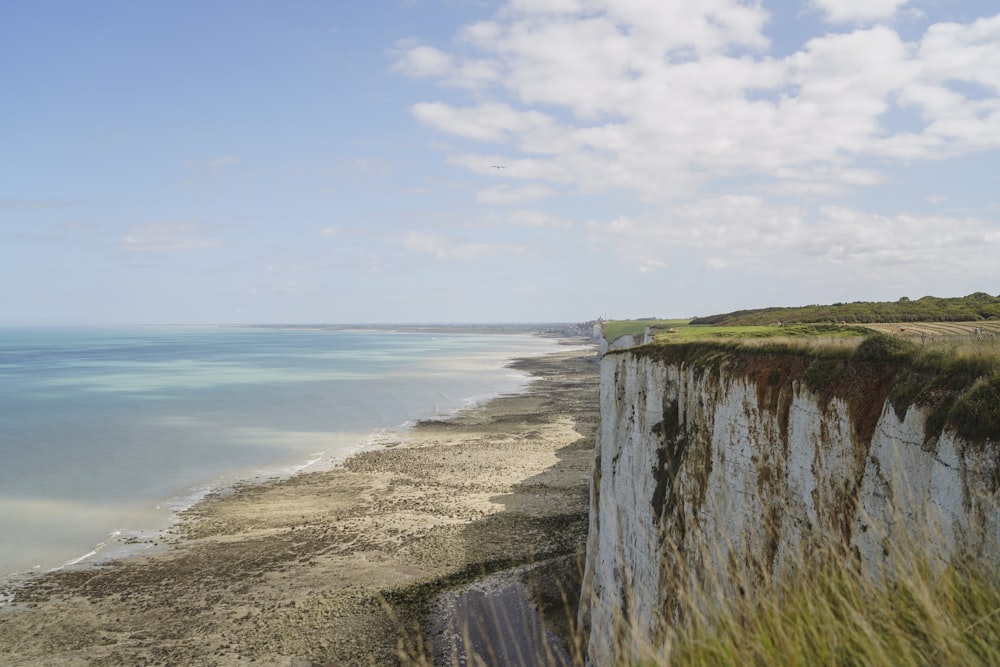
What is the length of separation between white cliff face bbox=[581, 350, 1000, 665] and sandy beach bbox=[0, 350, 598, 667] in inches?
169

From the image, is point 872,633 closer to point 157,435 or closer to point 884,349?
point 884,349

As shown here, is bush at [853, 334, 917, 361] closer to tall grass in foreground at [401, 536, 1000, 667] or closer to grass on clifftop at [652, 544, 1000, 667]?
tall grass in foreground at [401, 536, 1000, 667]

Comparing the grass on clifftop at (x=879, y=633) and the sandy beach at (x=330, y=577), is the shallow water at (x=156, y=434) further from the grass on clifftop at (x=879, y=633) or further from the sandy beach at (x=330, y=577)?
the grass on clifftop at (x=879, y=633)

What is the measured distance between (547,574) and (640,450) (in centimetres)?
774

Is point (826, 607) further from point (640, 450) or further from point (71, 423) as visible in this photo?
point (71, 423)

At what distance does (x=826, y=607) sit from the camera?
12.1 ft

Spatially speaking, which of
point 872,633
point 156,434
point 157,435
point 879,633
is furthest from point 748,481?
point 156,434

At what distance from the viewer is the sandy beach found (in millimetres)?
18328

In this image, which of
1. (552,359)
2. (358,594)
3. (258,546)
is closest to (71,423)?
(258,546)

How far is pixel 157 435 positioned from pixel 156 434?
18.9 inches

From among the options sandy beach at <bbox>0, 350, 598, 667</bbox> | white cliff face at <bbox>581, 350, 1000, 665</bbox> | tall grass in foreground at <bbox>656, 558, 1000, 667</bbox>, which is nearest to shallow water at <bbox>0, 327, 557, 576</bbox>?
sandy beach at <bbox>0, 350, 598, 667</bbox>

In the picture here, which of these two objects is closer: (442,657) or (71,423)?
(442,657)

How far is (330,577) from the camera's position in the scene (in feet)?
74.6

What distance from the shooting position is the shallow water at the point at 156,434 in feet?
95.0
